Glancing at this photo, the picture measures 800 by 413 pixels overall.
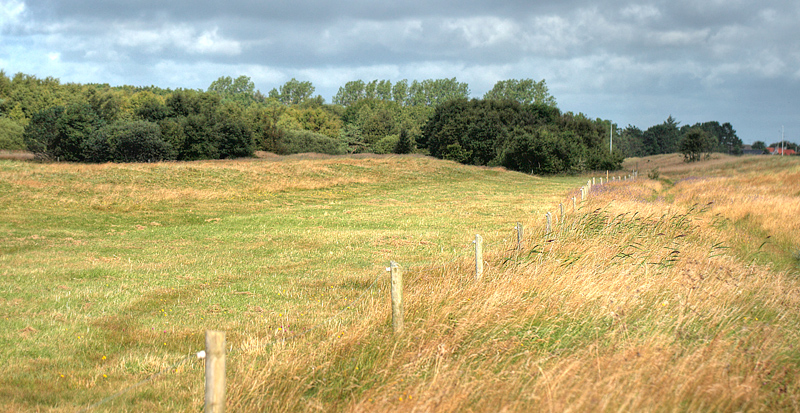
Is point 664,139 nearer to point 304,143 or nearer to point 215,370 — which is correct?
point 304,143

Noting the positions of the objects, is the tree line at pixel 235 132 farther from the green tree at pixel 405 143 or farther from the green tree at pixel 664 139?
the green tree at pixel 664 139

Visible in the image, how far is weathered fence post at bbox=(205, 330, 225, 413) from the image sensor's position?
3779 millimetres

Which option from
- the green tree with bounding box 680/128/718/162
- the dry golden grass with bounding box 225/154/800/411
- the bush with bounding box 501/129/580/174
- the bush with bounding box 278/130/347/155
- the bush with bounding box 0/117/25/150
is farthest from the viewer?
the bush with bounding box 278/130/347/155

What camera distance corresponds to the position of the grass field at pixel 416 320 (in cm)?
499

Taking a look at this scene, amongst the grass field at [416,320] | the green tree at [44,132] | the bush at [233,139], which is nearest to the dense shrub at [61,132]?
the green tree at [44,132]

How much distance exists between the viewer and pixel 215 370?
3814 mm

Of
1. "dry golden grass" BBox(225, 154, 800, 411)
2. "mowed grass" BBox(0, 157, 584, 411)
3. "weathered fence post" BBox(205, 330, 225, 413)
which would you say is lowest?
"mowed grass" BBox(0, 157, 584, 411)

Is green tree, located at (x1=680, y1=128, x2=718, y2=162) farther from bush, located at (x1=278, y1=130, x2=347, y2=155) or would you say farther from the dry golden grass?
the dry golden grass

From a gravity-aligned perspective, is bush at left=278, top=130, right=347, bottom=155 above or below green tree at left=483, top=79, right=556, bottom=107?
below

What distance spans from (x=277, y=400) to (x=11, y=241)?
1724cm

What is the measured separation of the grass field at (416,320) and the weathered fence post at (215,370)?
1.14 meters

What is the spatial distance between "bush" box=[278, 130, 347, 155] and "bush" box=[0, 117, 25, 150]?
41.8m

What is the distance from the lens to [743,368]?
5.25 meters

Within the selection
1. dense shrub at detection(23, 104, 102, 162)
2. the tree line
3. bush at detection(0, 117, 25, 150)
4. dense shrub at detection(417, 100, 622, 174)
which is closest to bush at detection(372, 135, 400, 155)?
the tree line
